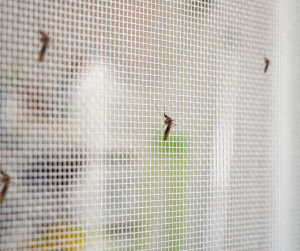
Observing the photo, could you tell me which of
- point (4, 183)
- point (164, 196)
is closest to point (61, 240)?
point (4, 183)

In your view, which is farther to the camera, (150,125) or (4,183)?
(150,125)

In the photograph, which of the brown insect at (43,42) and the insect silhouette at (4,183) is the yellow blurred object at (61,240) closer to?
the insect silhouette at (4,183)

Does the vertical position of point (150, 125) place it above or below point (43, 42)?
below

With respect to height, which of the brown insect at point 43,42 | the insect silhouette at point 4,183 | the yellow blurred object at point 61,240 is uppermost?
the brown insect at point 43,42

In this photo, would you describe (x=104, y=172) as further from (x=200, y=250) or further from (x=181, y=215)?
(x=200, y=250)

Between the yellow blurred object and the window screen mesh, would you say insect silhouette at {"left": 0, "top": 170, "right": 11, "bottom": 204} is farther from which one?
the yellow blurred object

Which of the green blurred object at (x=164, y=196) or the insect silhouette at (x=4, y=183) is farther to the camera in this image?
the green blurred object at (x=164, y=196)

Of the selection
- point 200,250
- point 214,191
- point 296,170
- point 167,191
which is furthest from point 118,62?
point 296,170

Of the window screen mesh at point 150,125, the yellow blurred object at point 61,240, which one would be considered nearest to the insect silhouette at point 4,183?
the window screen mesh at point 150,125

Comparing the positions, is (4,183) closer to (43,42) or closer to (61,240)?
(61,240)
